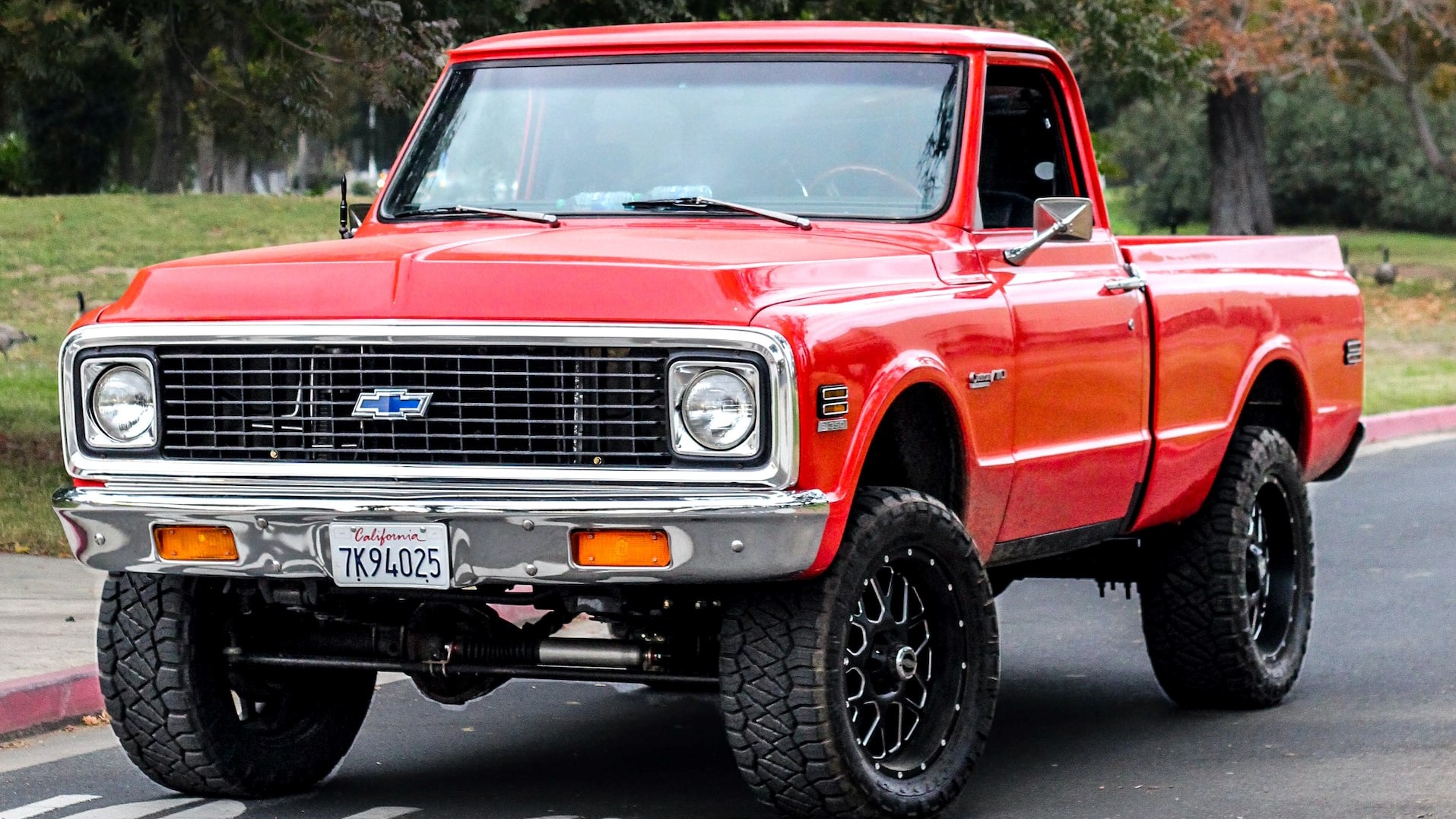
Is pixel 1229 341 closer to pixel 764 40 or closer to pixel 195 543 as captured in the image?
pixel 764 40

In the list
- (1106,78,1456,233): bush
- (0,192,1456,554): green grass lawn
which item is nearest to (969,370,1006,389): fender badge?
(0,192,1456,554): green grass lawn

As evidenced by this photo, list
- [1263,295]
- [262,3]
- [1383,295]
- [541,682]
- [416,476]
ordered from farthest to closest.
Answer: [1383,295]
[262,3]
[541,682]
[1263,295]
[416,476]

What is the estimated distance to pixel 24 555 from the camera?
1084cm

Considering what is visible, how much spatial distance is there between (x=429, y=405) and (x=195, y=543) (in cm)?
70

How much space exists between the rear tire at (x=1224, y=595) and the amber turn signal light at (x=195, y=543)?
3.25m

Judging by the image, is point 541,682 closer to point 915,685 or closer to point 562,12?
point 915,685

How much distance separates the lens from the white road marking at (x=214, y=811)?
6.12 m

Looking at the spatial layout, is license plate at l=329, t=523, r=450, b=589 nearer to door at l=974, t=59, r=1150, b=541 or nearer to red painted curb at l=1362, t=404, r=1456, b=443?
door at l=974, t=59, r=1150, b=541

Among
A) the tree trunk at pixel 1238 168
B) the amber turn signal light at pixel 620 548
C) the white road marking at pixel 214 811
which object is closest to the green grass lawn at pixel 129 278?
the tree trunk at pixel 1238 168

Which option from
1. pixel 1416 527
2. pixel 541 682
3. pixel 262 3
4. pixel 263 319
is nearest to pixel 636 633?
pixel 263 319

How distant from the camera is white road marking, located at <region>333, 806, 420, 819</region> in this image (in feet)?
20.2

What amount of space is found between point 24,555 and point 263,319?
5746 mm

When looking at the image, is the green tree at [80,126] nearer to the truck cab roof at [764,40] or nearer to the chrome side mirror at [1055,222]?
the truck cab roof at [764,40]

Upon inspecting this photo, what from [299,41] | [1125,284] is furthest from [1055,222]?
[299,41]
